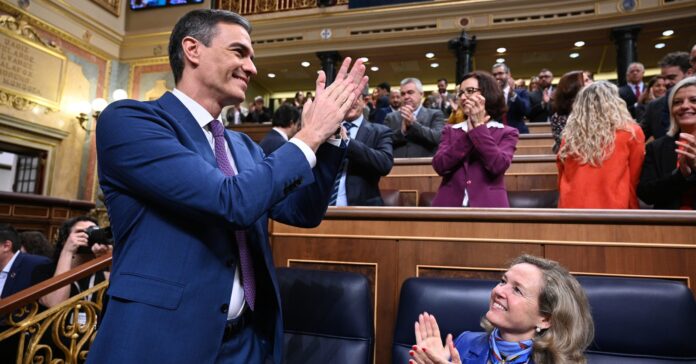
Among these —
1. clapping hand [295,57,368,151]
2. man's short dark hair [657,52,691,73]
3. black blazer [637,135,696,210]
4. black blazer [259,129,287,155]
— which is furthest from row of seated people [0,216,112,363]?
man's short dark hair [657,52,691,73]

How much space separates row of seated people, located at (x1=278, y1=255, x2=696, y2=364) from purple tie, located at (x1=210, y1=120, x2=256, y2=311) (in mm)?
369

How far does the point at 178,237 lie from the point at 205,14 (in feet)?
1.54

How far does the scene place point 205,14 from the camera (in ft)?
3.23

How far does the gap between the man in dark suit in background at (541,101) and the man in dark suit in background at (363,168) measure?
3.26m

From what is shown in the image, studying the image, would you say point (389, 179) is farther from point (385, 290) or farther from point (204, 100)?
point (204, 100)

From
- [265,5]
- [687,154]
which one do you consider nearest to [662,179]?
[687,154]

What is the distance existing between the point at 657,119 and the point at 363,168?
64.6 inches

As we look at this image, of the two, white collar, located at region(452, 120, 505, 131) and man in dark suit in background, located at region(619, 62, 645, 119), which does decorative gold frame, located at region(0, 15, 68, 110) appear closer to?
white collar, located at region(452, 120, 505, 131)

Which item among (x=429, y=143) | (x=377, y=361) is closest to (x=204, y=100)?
(x=377, y=361)

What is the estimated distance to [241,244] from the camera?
36.5 inches

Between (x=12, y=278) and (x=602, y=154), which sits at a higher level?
(x=602, y=154)

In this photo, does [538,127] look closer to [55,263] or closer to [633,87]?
[633,87]

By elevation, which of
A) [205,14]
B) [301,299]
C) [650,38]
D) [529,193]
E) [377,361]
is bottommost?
[377,361]

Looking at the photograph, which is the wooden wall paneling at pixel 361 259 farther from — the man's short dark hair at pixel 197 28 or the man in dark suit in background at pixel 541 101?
the man in dark suit in background at pixel 541 101
